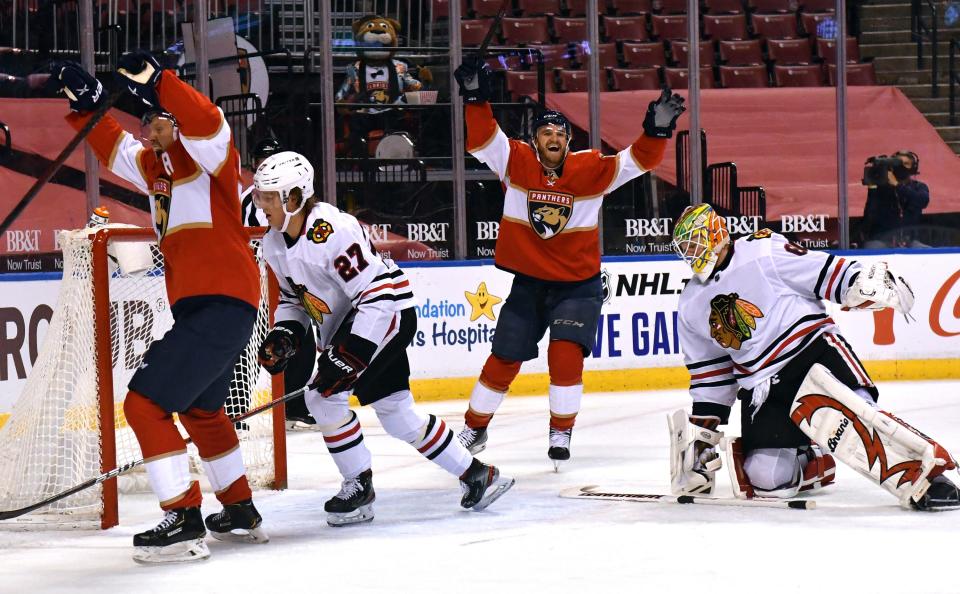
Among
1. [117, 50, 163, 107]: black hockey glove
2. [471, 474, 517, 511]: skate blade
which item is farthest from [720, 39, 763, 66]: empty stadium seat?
[117, 50, 163, 107]: black hockey glove

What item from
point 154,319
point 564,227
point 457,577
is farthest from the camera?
point 564,227

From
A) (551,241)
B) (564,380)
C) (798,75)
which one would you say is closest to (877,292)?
(564,380)

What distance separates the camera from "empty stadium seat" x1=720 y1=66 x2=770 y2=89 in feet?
30.5

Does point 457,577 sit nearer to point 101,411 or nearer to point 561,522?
point 561,522

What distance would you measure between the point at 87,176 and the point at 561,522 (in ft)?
13.3

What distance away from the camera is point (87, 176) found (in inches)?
287

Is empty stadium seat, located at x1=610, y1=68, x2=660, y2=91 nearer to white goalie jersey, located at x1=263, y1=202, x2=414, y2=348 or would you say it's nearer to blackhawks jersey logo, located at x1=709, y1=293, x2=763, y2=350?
blackhawks jersey logo, located at x1=709, y1=293, x2=763, y2=350

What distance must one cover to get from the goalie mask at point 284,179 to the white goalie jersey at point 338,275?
0.20 ft

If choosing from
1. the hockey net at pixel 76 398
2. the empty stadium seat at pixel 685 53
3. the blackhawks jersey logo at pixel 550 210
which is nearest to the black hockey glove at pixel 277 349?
the hockey net at pixel 76 398

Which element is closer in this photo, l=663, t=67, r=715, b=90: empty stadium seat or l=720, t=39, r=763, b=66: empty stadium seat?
l=663, t=67, r=715, b=90: empty stadium seat

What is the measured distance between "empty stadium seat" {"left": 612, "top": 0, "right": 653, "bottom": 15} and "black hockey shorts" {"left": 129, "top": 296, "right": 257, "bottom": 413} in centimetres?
565

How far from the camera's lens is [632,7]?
9023 mm

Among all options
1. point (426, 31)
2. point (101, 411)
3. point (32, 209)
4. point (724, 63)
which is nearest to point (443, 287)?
point (426, 31)

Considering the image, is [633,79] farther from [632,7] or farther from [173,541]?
[173,541]
